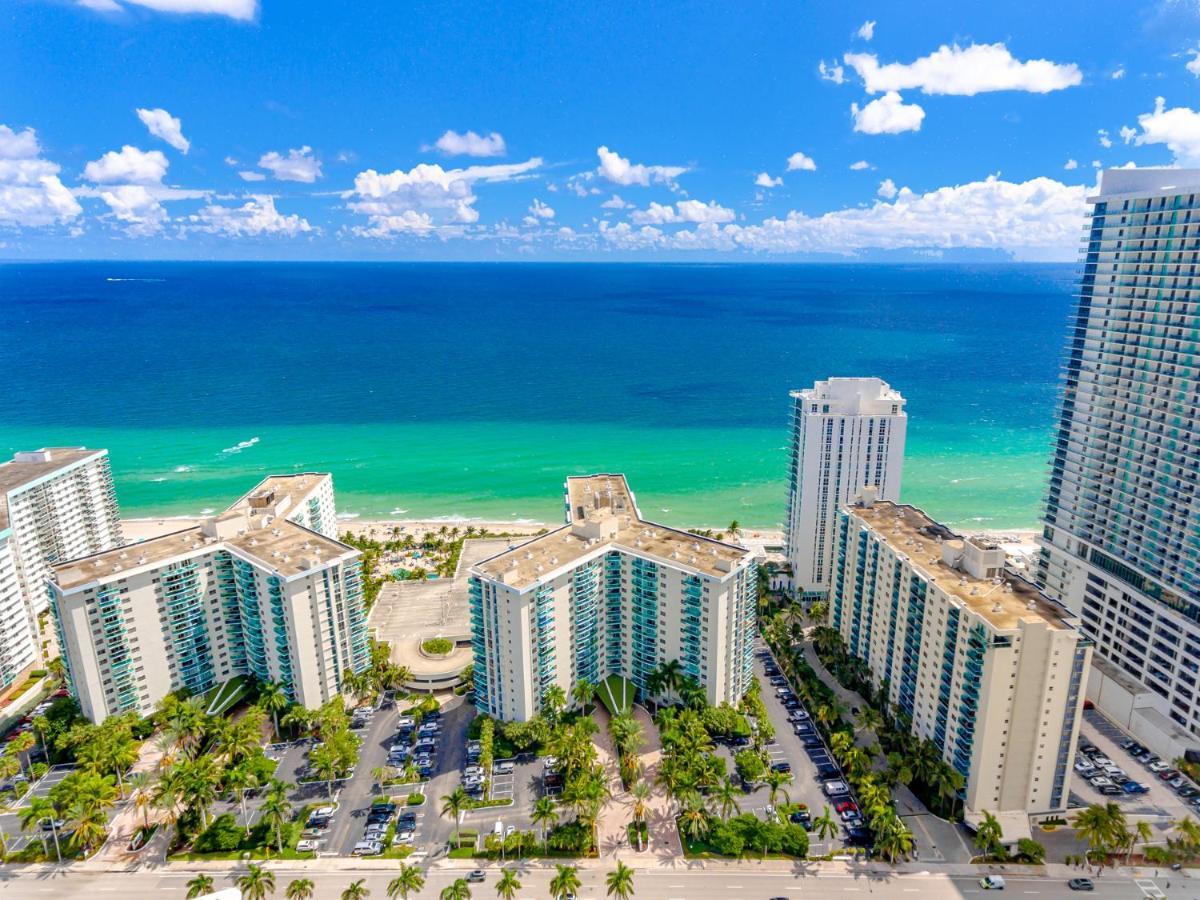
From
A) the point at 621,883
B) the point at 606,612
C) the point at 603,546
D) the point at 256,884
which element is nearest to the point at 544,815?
the point at 621,883

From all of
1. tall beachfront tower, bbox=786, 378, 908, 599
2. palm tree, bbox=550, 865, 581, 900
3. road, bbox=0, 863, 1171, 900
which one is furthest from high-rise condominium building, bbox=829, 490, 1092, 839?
palm tree, bbox=550, 865, 581, 900

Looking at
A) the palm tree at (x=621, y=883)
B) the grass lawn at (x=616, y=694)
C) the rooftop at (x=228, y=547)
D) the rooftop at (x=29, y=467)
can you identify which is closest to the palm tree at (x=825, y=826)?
the palm tree at (x=621, y=883)

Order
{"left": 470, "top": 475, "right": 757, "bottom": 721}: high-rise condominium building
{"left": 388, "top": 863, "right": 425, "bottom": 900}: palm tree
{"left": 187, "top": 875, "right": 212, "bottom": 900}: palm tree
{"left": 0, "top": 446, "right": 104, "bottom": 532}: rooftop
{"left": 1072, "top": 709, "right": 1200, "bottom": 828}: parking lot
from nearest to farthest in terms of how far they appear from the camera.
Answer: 1. {"left": 388, "top": 863, "right": 425, "bottom": 900}: palm tree
2. {"left": 187, "top": 875, "right": 212, "bottom": 900}: palm tree
3. {"left": 1072, "top": 709, "right": 1200, "bottom": 828}: parking lot
4. {"left": 470, "top": 475, "right": 757, "bottom": 721}: high-rise condominium building
5. {"left": 0, "top": 446, "right": 104, "bottom": 532}: rooftop

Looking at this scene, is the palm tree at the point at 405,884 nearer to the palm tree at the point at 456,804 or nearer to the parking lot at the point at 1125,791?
the palm tree at the point at 456,804

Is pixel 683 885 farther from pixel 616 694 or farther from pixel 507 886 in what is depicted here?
pixel 616 694

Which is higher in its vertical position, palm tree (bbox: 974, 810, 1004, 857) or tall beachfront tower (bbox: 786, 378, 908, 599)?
tall beachfront tower (bbox: 786, 378, 908, 599)

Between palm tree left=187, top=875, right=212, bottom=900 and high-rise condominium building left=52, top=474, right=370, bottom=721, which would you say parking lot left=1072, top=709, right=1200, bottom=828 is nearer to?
high-rise condominium building left=52, top=474, right=370, bottom=721
